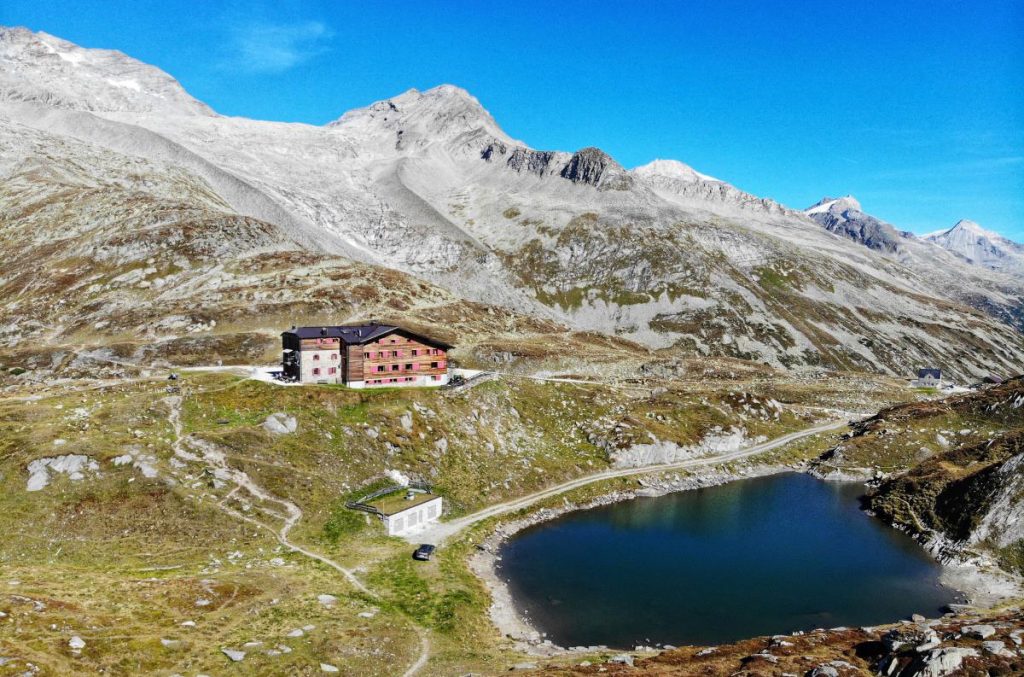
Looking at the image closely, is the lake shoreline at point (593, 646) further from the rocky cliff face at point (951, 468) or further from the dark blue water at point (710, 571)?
the rocky cliff face at point (951, 468)

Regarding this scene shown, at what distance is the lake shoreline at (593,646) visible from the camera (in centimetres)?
4972

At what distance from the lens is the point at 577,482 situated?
3605 inches

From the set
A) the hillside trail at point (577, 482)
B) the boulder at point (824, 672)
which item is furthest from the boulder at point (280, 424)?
the boulder at point (824, 672)

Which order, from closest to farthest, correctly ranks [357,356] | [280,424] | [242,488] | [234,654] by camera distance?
[234,654] → [242,488] → [280,424] → [357,356]

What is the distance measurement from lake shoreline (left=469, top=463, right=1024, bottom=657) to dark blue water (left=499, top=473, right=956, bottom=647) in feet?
3.99

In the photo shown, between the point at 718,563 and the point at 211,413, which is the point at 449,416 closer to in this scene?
the point at 211,413

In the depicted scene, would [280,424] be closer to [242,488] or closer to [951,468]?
[242,488]

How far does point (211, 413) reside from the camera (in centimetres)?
7669

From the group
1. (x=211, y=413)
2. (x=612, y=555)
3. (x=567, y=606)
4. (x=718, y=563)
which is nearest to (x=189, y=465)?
(x=211, y=413)

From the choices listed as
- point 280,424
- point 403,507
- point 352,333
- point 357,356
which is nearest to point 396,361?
point 357,356

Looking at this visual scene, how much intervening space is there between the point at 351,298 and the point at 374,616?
432 ft

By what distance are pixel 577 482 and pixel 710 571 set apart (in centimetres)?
2751

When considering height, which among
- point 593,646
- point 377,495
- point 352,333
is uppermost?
point 352,333

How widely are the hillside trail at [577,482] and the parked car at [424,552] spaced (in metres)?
3.76
